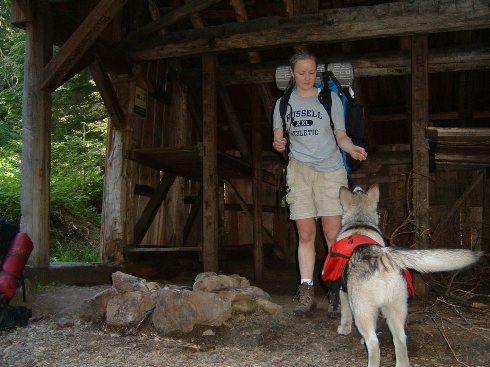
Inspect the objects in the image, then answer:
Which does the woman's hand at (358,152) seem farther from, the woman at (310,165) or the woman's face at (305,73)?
the woman's face at (305,73)

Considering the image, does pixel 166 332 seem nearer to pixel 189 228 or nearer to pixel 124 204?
pixel 124 204

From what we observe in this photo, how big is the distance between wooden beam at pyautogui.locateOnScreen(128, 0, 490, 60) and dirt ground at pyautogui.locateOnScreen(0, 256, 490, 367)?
3.29 meters

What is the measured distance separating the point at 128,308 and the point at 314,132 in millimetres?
2145

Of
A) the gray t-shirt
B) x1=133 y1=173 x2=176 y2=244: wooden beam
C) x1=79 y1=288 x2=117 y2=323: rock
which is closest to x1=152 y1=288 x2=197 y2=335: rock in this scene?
x1=79 y1=288 x2=117 y2=323: rock

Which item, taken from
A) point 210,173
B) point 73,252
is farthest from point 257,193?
point 73,252

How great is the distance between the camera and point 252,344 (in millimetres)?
3402

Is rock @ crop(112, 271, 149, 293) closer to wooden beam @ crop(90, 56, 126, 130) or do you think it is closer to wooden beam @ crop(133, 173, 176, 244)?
wooden beam @ crop(133, 173, 176, 244)

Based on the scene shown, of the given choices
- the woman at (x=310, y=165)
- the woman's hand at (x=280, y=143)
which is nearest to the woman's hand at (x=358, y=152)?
the woman at (x=310, y=165)

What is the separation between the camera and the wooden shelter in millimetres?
5484

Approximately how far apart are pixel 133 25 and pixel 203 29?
152 centimetres

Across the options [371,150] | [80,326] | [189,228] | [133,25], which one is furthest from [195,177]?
[80,326]

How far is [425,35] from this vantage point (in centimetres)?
578

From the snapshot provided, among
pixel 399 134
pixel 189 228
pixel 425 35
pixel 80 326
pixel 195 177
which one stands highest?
pixel 425 35

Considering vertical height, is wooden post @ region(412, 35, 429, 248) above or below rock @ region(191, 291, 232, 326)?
above
